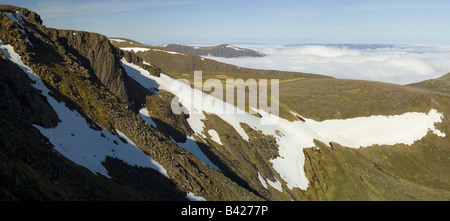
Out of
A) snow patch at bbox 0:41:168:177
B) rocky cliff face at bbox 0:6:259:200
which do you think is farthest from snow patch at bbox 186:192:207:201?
snow patch at bbox 0:41:168:177

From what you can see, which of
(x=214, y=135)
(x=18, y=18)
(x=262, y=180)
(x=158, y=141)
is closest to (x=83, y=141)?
(x=158, y=141)

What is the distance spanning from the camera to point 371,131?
13238cm

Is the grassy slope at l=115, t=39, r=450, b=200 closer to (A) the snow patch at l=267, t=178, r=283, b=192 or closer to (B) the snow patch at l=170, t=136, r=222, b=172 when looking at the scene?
(A) the snow patch at l=267, t=178, r=283, b=192

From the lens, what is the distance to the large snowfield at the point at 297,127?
262 feet

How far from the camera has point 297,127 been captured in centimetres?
11019

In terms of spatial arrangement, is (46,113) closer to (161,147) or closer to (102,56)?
(161,147)

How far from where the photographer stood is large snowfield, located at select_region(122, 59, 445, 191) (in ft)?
262

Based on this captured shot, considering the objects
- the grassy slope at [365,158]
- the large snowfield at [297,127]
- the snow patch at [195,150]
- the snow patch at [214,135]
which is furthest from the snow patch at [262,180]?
the snow patch at [195,150]

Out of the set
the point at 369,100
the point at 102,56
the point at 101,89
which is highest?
the point at 102,56

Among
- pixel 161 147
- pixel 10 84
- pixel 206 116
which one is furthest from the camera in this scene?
pixel 206 116

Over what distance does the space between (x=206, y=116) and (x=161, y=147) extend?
1503 inches

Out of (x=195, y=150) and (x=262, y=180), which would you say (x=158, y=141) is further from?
(x=262, y=180)

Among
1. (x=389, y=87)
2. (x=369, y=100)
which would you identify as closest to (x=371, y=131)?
(x=369, y=100)
